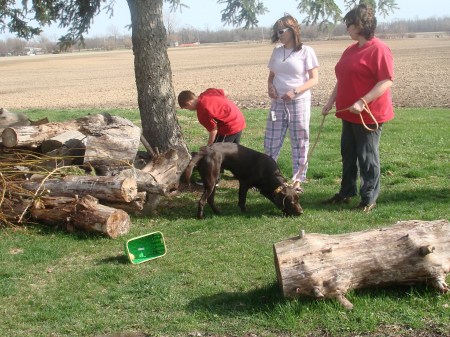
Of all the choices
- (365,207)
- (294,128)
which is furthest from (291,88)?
(365,207)

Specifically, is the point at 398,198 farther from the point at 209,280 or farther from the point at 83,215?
the point at 83,215

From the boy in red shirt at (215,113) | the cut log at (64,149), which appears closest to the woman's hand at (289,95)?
the boy in red shirt at (215,113)

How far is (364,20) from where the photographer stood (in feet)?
21.8

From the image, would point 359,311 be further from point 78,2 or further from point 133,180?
point 78,2

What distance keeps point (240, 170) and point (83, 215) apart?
1.96 metres

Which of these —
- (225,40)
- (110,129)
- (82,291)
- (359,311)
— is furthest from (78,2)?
(225,40)

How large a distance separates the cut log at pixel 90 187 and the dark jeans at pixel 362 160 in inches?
99.3

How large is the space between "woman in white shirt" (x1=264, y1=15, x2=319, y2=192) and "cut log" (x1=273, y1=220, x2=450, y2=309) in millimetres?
2897

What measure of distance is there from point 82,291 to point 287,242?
1.84 m

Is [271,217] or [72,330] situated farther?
[271,217]

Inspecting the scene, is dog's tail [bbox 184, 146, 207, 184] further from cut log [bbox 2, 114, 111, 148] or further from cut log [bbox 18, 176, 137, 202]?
cut log [bbox 2, 114, 111, 148]

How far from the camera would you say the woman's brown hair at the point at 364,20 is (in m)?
6.64

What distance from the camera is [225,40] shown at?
130375 mm

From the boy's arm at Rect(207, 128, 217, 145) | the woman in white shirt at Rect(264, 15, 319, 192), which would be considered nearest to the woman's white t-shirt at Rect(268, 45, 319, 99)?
the woman in white shirt at Rect(264, 15, 319, 192)
